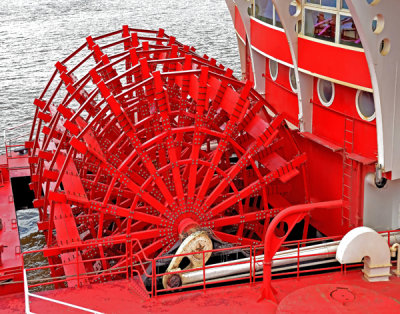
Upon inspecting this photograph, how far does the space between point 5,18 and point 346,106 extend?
141 feet

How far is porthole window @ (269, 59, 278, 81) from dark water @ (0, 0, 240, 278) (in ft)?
25.1

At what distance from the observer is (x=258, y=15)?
13.3 meters

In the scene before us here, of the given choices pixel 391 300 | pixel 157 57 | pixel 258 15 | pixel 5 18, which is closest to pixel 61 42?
pixel 5 18

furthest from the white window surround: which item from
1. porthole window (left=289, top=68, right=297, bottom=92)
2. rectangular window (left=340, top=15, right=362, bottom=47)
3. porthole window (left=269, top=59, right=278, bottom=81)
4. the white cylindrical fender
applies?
the white cylindrical fender

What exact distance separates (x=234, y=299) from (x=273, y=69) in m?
6.38

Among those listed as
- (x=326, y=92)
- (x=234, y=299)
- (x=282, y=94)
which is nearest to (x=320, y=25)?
(x=326, y=92)

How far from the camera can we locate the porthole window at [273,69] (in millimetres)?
13094

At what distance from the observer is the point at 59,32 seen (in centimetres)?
4025

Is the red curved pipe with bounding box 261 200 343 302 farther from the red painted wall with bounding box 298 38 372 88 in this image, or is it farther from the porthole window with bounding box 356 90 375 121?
the red painted wall with bounding box 298 38 372 88

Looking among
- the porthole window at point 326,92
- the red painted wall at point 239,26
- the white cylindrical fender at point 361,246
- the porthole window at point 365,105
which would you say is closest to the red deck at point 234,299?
the white cylindrical fender at point 361,246

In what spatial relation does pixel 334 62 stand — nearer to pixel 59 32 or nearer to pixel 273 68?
pixel 273 68

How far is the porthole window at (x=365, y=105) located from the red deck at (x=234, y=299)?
2632 millimetres

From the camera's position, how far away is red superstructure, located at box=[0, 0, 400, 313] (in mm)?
→ 8430

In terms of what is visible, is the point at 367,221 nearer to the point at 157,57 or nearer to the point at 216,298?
the point at 216,298
